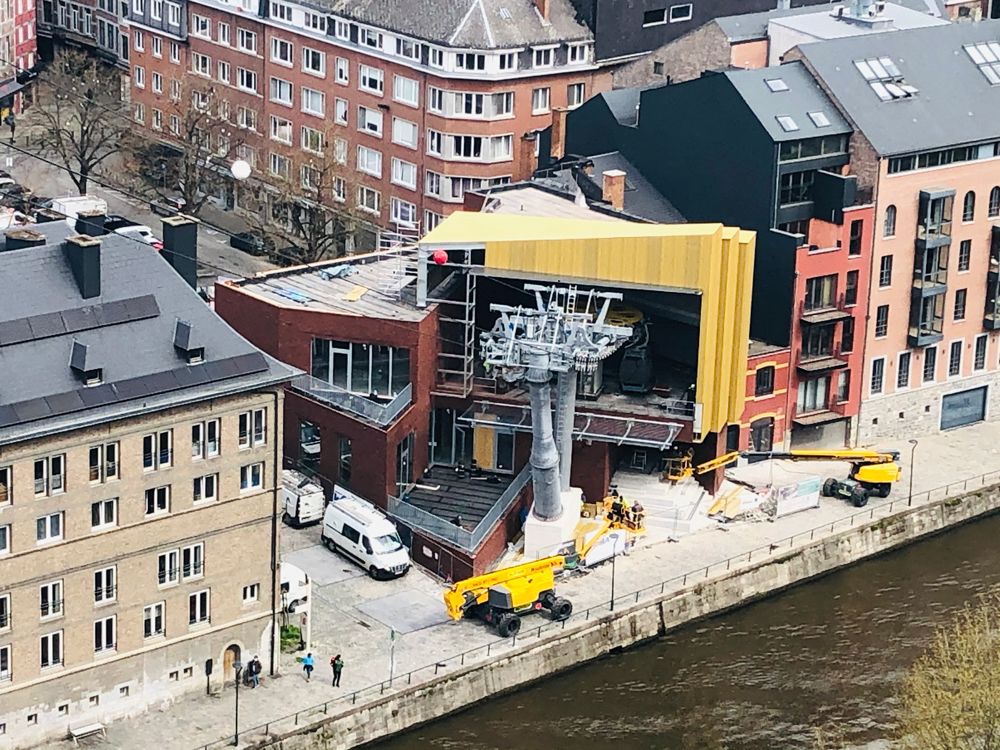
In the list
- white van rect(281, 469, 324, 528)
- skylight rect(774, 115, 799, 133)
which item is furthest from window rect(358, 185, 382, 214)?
white van rect(281, 469, 324, 528)

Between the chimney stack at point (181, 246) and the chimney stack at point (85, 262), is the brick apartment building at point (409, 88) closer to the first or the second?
the chimney stack at point (181, 246)

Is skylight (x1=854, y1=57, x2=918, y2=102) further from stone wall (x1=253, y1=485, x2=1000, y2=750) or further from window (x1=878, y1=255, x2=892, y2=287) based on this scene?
stone wall (x1=253, y1=485, x2=1000, y2=750)

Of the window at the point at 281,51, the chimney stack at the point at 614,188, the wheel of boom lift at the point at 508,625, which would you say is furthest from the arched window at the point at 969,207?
the window at the point at 281,51

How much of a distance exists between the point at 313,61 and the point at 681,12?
22.7 m

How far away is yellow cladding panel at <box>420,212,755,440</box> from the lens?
110562mm

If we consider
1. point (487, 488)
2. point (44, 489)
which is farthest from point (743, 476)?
point (44, 489)

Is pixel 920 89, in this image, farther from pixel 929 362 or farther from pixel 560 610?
pixel 560 610

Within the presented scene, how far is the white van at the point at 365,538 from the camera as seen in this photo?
106750 mm

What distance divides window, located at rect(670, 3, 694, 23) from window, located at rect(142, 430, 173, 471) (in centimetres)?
6523

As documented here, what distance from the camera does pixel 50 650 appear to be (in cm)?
9000

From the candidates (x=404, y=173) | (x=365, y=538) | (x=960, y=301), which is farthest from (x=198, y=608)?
(x=404, y=173)

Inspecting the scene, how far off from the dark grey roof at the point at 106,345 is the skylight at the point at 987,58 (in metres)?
50.3

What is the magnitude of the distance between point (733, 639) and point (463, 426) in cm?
1686

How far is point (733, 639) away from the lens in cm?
10712
